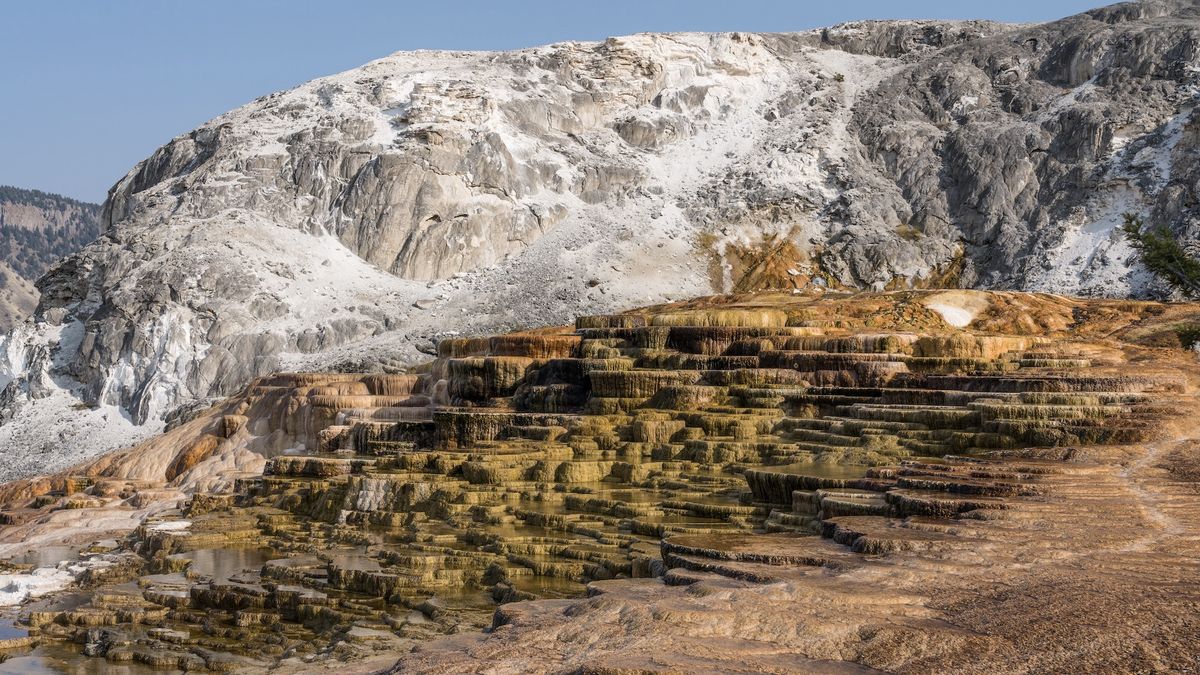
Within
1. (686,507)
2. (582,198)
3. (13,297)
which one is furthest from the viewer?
(13,297)

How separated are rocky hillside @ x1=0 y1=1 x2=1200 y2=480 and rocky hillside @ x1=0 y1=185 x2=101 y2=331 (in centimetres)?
9547

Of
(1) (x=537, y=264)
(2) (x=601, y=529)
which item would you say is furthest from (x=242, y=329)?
(2) (x=601, y=529)

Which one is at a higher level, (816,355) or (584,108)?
(584,108)

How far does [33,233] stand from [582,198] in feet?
500

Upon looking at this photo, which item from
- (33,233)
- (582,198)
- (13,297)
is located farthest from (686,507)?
(33,233)

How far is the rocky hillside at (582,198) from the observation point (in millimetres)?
40125

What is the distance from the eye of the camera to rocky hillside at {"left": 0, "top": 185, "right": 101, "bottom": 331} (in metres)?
138

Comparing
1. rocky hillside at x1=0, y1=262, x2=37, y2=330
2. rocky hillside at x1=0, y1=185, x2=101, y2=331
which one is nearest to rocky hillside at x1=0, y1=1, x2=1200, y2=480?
rocky hillside at x1=0, y1=262, x2=37, y2=330

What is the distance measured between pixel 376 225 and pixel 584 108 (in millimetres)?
12573

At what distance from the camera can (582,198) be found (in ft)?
161

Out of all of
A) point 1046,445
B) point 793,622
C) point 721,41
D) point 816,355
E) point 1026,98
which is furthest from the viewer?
point 721,41

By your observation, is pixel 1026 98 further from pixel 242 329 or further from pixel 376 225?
pixel 242 329

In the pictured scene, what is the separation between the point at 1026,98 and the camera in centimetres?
5022

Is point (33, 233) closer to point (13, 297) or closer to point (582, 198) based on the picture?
point (13, 297)
